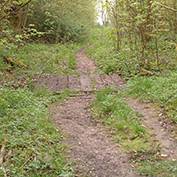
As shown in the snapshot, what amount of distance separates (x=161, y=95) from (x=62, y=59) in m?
8.56

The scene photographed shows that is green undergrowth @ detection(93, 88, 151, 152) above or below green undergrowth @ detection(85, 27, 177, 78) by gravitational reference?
below

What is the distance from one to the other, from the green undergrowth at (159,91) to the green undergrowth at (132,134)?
61cm

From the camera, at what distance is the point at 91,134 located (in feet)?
29.0

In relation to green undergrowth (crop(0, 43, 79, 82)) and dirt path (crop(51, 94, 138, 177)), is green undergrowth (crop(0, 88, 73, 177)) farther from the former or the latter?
green undergrowth (crop(0, 43, 79, 82))

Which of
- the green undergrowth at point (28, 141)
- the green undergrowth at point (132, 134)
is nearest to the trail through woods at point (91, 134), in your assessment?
the green undergrowth at point (132, 134)

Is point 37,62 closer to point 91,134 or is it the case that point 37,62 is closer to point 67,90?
point 67,90

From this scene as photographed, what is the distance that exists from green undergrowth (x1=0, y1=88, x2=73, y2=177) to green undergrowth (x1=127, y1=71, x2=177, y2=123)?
2.86 metres

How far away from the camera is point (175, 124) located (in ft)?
30.0

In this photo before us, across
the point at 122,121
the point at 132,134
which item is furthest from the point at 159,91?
the point at 132,134

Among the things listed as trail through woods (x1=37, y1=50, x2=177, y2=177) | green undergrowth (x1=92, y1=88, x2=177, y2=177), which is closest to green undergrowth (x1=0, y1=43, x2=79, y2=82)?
trail through woods (x1=37, y1=50, x2=177, y2=177)

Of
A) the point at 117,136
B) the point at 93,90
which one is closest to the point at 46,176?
the point at 117,136

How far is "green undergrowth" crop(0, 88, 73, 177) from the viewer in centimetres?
654

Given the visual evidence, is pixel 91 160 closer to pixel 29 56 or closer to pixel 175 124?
pixel 175 124

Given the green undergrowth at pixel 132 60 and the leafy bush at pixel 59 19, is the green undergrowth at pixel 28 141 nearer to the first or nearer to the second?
the green undergrowth at pixel 132 60
